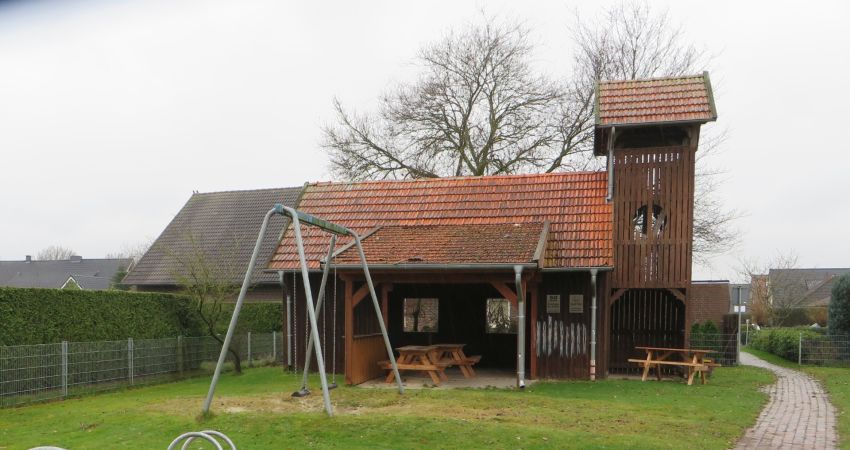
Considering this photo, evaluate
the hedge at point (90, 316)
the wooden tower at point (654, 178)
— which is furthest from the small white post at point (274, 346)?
the wooden tower at point (654, 178)

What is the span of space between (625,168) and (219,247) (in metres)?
16.9

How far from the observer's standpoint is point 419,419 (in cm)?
951

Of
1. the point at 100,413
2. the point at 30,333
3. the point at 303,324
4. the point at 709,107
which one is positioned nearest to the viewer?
the point at 100,413

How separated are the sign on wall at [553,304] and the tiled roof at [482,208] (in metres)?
0.91

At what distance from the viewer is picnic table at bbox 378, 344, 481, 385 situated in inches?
555

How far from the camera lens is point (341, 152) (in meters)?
27.5

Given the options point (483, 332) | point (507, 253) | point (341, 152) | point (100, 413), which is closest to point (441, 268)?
point (507, 253)

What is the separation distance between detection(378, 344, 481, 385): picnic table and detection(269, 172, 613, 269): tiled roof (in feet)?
9.42

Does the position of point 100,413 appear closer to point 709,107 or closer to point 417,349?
point 417,349

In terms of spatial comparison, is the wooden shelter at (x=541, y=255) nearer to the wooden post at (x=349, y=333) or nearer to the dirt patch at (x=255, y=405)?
the wooden post at (x=349, y=333)

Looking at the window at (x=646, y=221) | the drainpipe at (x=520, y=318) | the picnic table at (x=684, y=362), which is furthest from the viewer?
the window at (x=646, y=221)

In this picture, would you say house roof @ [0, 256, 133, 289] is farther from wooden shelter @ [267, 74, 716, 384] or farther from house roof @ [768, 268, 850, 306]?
house roof @ [768, 268, 850, 306]

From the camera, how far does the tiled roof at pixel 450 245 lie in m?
13.7

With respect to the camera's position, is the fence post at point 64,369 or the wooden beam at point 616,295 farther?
the wooden beam at point 616,295
